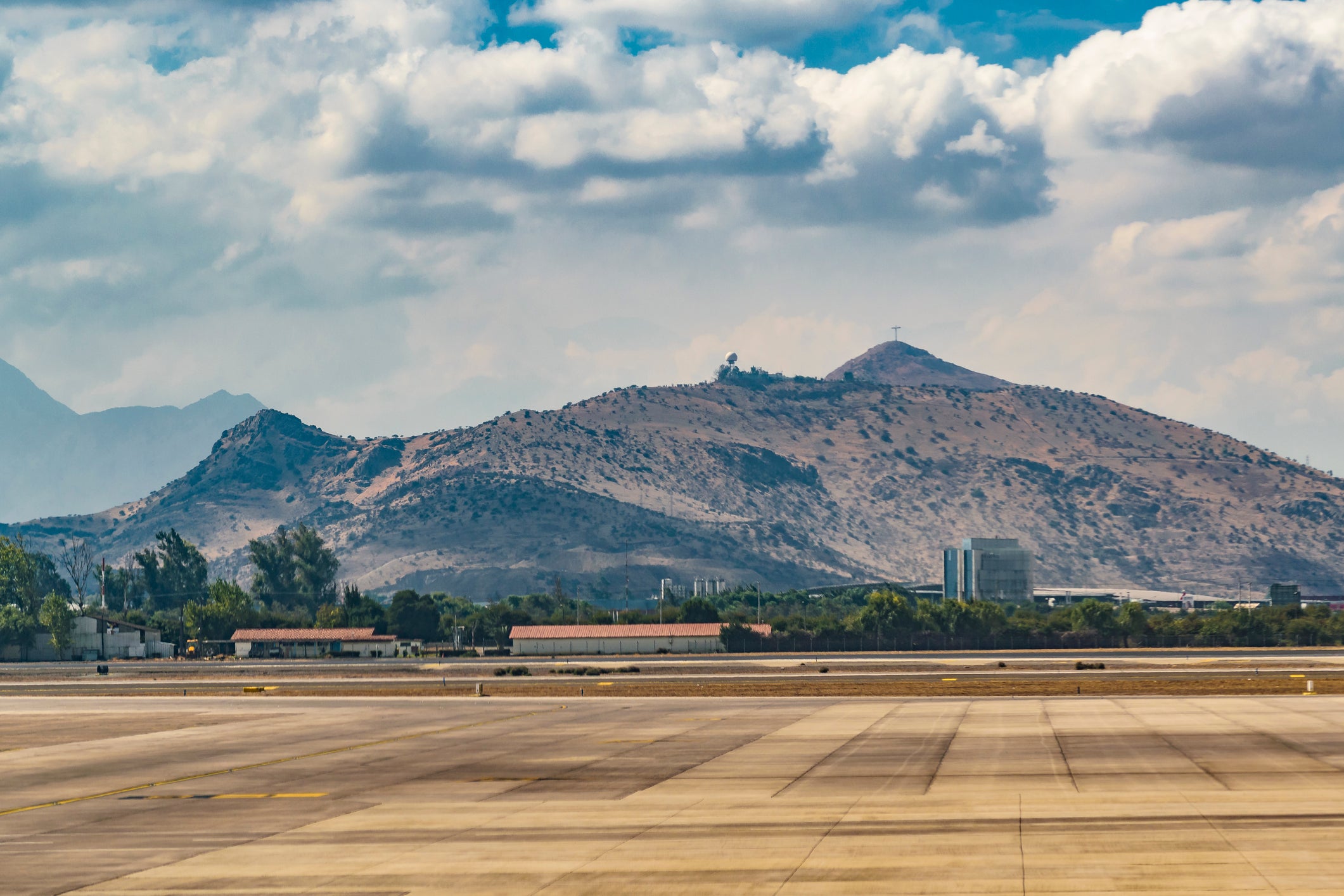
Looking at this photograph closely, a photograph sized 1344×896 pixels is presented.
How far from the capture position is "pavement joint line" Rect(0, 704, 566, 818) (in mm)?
40031

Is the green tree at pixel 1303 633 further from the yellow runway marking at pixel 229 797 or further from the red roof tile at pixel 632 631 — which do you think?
the yellow runway marking at pixel 229 797

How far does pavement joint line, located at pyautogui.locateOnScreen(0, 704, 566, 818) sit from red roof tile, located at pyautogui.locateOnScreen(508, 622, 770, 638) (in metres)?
104

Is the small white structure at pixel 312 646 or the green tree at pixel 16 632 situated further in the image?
the green tree at pixel 16 632

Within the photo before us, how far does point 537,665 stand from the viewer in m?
141

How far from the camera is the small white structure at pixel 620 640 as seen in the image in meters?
171

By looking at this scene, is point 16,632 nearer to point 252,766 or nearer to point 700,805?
point 252,766

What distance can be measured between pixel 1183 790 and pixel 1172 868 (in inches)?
445

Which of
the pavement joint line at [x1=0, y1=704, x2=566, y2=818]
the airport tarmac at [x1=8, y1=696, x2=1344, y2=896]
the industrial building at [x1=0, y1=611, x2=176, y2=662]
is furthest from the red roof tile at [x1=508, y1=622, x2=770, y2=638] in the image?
the airport tarmac at [x1=8, y1=696, x2=1344, y2=896]

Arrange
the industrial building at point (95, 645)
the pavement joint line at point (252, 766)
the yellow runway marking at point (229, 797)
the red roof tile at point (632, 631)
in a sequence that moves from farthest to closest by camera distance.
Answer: the industrial building at point (95, 645) < the red roof tile at point (632, 631) < the yellow runway marking at point (229, 797) < the pavement joint line at point (252, 766)

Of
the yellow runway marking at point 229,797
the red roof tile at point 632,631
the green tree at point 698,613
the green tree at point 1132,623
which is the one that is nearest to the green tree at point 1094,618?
the green tree at point 1132,623

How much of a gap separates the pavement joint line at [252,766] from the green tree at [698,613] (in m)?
123

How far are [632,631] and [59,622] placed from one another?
288 ft

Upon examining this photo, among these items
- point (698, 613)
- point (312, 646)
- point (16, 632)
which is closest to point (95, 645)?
point (16, 632)

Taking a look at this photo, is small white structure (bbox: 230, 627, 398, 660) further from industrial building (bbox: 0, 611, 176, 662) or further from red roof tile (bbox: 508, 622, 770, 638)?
red roof tile (bbox: 508, 622, 770, 638)
